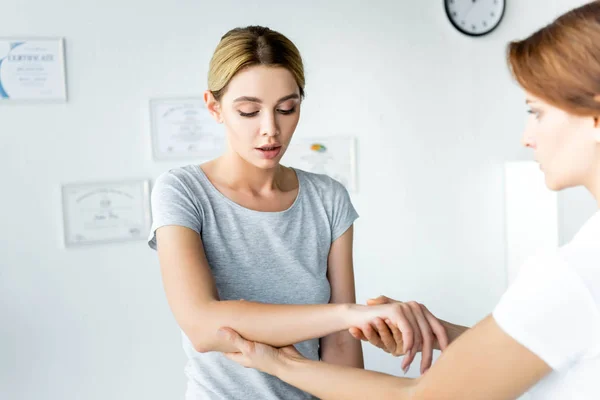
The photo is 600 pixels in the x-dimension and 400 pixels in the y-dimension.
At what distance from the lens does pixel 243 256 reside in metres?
1.39

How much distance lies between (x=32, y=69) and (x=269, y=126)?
71.5 inches

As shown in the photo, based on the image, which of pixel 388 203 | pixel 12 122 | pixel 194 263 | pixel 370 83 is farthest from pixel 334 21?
pixel 194 263

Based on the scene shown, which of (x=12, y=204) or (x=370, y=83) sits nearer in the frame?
(x=12, y=204)

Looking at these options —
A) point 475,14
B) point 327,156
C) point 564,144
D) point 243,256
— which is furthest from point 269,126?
point 475,14

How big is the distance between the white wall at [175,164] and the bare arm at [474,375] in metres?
2.01

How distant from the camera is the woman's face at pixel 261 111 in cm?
139

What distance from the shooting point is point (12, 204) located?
2809 millimetres

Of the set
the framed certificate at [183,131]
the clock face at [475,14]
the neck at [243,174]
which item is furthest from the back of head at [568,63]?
the clock face at [475,14]

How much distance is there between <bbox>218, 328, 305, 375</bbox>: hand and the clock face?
8.63ft

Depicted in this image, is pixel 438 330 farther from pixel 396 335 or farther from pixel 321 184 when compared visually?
pixel 321 184

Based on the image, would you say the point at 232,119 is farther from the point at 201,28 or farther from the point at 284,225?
the point at 201,28

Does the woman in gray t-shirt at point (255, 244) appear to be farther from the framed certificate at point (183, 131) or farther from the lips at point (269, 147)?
the framed certificate at point (183, 131)

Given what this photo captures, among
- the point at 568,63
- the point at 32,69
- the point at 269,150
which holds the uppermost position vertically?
the point at 32,69

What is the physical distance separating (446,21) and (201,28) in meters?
1.26
